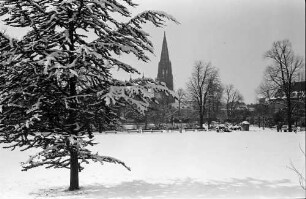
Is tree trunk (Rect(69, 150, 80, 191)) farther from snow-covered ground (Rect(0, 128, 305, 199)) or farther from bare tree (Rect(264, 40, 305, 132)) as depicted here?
bare tree (Rect(264, 40, 305, 132))

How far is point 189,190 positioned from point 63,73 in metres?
4.80

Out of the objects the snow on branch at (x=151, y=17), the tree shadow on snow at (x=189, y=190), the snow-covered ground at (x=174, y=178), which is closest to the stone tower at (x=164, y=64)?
the snow on branch at (x=151, y=17)

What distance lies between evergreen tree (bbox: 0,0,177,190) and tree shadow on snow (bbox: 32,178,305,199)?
2.77ft

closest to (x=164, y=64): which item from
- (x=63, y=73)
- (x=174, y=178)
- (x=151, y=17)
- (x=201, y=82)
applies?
(x=174, y=178)

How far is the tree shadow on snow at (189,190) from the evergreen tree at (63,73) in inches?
33.2

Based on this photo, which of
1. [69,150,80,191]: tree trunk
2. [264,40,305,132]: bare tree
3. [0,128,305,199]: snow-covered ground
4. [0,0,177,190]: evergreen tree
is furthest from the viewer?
[264,40,305,132]: bare tree

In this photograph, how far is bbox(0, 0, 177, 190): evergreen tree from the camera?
334 inches

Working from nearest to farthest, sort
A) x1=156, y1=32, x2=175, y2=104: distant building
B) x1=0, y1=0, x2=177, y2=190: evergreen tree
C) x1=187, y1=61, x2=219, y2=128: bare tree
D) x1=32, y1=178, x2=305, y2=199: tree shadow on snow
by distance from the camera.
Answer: x1=0, y1=0, x2=177, y2=190: evergreen tree < x1=32, y1=178, x2=305, y2=199: tree shadow on snow < x1=156, y1=32, x2=175, y2=104: distant building < x1=187, y1=61, x2=219, y2=128: bare tree

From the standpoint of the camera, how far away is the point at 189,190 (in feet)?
33.3

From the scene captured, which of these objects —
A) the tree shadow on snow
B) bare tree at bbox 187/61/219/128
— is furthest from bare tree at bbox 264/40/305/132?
the tree shadow on snow

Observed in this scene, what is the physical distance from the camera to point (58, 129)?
9.27 meters

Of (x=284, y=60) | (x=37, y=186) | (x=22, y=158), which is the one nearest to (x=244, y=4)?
(x=37, y=186)

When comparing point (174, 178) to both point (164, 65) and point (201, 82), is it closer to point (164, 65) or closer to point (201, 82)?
point (164, 65)

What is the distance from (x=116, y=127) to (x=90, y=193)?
1.99 m
